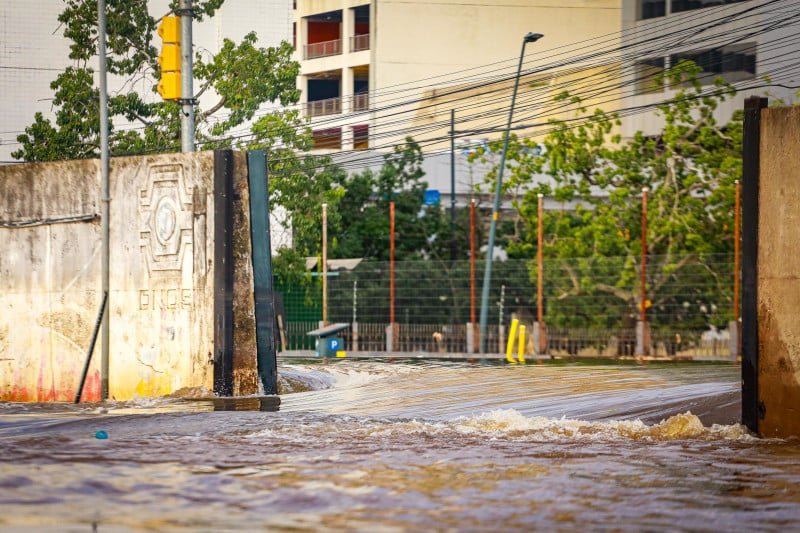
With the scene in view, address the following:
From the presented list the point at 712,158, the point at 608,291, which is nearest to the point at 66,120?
the point at 608,291

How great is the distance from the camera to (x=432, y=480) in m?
10.2

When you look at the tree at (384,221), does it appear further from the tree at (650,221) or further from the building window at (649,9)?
the building window at (649,9)

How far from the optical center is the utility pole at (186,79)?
802 inches

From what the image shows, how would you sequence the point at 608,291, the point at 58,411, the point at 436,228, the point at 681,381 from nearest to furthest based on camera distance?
the point at 58,411, the point at 681,381, the point at 608,291, the point at 436,228

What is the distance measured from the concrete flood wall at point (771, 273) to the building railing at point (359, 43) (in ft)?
154

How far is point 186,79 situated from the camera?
809 inches

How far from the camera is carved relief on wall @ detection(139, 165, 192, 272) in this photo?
1781cm

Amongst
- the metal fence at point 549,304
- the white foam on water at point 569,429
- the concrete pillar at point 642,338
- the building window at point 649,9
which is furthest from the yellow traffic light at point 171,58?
the building window at point 649,9

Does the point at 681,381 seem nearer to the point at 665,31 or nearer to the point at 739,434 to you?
the point at 739,434

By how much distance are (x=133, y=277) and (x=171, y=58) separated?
3987mm

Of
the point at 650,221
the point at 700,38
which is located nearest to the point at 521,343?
the point at 650,221

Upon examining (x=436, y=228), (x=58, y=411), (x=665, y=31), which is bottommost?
(x=58, y=411)

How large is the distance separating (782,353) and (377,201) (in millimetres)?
36103

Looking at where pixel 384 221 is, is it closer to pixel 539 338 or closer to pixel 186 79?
pixel 539 338
